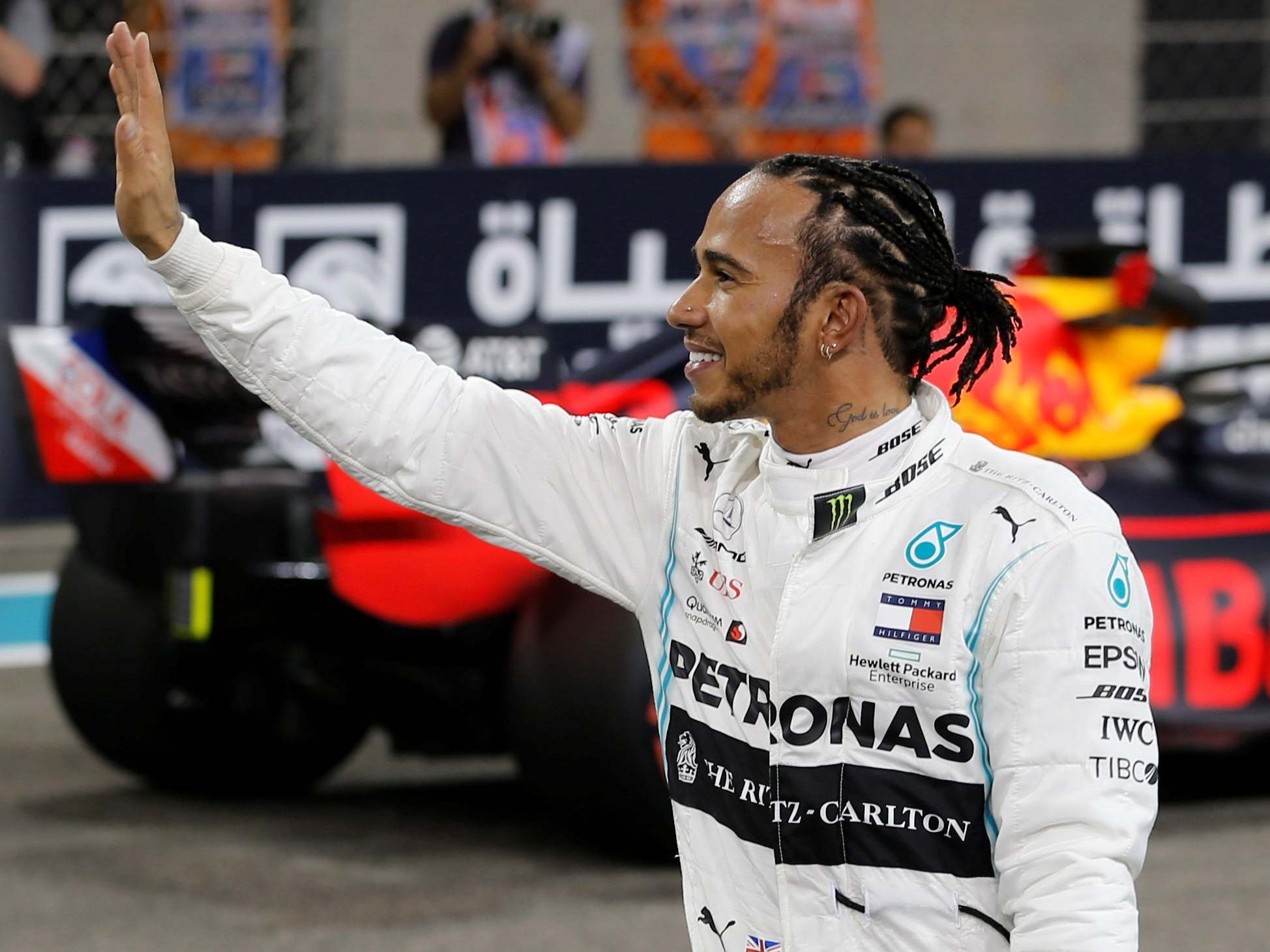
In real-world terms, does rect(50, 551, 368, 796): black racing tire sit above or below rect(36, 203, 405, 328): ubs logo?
below

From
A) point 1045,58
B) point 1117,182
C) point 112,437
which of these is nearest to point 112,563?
point 112,437

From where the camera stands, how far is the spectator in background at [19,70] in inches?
315

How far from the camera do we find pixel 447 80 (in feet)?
28.2

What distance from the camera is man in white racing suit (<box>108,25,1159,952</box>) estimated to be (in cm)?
212

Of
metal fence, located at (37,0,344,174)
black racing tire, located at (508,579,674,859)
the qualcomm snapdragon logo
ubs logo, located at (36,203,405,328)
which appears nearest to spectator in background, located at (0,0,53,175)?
ubs logo, located at (36,203,405,328)

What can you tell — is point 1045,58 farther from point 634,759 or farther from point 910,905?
point 910,905

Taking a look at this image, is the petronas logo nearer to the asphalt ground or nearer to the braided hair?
the braided hair

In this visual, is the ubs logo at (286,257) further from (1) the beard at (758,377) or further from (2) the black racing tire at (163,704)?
(1) the beard at (758,377)

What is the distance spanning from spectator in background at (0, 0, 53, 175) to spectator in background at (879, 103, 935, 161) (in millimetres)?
3292

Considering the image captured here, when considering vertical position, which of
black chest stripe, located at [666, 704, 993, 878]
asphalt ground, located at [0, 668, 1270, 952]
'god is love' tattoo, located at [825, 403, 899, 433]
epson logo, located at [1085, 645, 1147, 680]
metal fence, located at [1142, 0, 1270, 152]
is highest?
metal fence, located at [1142, 0, 1270, 152]

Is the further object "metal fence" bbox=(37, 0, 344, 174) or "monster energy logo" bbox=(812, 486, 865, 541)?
"metal fence" bbox=(37, 0, 344, 174)

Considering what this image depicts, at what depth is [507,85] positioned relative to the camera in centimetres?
872

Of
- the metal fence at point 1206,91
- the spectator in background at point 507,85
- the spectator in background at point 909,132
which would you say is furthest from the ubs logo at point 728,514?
the metal fence at point 1206,91

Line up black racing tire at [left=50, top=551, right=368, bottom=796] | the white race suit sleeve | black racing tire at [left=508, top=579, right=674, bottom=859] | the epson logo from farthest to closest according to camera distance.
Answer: black racing tire at [left=50, top=551, right=368, bottom=796]
black racing tire at [left=508, top=579, right=674, bottom=859]
the white race suit sleeve
the epson logo
